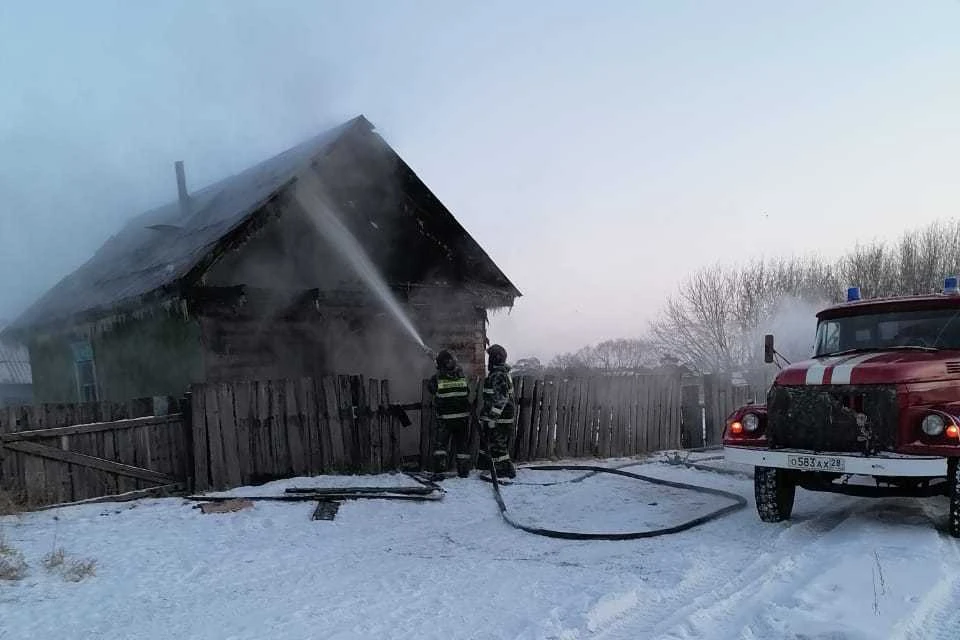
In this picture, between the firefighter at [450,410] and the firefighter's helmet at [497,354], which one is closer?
the firefighter at [450,410]

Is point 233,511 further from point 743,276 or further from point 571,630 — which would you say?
point 743,276

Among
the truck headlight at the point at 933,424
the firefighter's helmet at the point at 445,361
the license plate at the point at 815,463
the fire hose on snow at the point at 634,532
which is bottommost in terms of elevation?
the fire hose on snow at the point at 634,532

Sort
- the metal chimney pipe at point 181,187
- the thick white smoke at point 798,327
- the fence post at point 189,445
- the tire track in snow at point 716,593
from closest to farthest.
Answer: the tire track in snow at point 716,593 < the fence post at point 189,445 < the thick white smoke at point 798,327 < the metal chimney pipe at point 181,187

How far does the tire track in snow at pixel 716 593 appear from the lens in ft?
12.7

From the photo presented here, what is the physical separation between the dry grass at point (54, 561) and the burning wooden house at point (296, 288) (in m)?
5.23

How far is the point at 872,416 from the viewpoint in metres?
5.81

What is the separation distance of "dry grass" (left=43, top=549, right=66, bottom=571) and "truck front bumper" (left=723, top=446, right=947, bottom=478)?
6.11 metres

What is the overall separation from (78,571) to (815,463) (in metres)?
6.23

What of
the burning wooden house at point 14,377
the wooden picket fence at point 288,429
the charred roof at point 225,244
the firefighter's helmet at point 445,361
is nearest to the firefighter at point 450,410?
the firefighter's helmet at point 445,361

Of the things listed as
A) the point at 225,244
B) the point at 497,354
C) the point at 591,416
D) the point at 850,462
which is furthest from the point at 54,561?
the point at 591,416

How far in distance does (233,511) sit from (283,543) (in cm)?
136

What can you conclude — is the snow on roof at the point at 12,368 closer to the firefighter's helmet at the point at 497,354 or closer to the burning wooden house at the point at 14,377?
the burning wooden house at the point at 14,377

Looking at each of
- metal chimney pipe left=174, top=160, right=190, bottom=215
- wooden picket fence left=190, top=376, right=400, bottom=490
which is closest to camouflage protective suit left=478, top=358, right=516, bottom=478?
wooden picket fence left=190, top=376, right=400, bottom=490

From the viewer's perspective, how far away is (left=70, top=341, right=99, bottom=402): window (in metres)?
14.7
